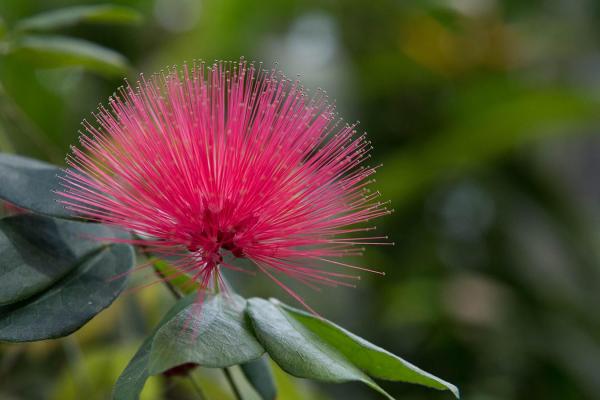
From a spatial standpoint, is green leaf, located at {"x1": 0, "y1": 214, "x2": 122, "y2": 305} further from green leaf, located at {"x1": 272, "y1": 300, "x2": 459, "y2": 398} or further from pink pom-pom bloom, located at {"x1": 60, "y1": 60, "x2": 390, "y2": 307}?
green leaf, located at {"x1": 272, "y1": 300, "x2": 459, "y2": 398}

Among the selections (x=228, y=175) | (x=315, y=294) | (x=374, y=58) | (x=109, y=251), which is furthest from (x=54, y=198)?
(x=374, y=58)

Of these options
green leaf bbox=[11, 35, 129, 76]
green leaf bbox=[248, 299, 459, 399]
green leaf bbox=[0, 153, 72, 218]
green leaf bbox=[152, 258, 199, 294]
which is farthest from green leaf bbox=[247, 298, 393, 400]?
green leaf bbox=[11, 35, 129, 76]

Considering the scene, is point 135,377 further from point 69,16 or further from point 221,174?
point 69,16

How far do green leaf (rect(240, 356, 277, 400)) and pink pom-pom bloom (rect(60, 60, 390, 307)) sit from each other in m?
0.17

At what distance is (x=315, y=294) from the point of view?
2.10m

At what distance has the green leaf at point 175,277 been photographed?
85 cm

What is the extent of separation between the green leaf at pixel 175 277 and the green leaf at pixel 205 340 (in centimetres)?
8

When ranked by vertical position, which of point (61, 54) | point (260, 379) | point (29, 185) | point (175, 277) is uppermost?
point (61, 54)

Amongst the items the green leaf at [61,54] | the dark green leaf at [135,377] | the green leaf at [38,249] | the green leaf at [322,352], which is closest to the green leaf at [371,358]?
the green leaf at [322,352]

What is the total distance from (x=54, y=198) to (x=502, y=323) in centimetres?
180

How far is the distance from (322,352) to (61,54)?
707 mm

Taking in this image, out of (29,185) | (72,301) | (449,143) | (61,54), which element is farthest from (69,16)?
(449,143)

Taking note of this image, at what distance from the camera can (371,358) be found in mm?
759

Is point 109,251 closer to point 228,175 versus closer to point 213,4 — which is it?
point 228,175
